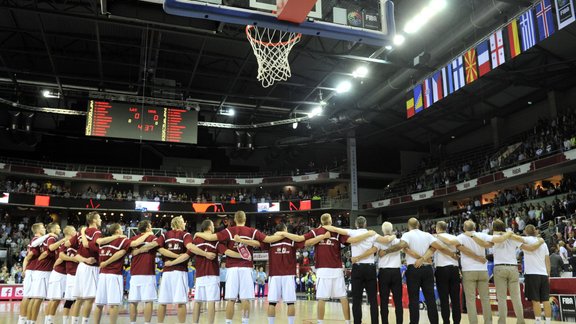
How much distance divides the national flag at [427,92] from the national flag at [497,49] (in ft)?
13.5

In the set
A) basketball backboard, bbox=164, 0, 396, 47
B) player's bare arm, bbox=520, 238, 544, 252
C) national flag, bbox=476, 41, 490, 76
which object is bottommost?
player's bare arm, bbox=520, 238, 544, 252

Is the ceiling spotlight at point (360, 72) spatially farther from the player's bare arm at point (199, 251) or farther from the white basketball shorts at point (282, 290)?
the player's bare arm at point (199, 251)

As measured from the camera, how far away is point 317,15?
28.6 ft

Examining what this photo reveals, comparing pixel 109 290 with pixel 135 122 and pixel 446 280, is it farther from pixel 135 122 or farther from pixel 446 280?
pixel 135 122

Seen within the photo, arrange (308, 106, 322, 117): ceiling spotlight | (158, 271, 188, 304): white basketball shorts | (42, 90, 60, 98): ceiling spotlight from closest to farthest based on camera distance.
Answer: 1. (158, 271, 188, 304): white basketball shorts
2. (42, 90, 60, 98): ceiling spotlight
3. (308, 106, 322, 117): ceiling spotlight

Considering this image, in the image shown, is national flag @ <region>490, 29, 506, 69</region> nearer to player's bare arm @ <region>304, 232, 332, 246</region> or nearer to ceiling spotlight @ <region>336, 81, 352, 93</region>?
ceiling spotlight @ <region>336, 81, 352, 93</region>

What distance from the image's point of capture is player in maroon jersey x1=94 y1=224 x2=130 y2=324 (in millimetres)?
8258

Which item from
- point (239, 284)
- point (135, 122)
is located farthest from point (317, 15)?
point (135, 122)

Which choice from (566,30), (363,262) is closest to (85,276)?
(363,262)

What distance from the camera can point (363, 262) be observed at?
8.41 meters

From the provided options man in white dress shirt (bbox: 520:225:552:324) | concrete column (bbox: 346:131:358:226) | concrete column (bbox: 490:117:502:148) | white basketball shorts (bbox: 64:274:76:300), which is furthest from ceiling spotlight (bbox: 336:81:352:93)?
white basketball shorts (bbox: 64:274:76:300)

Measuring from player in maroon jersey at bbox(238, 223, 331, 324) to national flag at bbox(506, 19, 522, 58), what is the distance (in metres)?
10.6

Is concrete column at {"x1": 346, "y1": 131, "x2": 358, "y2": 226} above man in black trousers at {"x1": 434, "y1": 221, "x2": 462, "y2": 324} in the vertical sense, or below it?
above

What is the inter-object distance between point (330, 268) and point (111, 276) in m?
3.99
